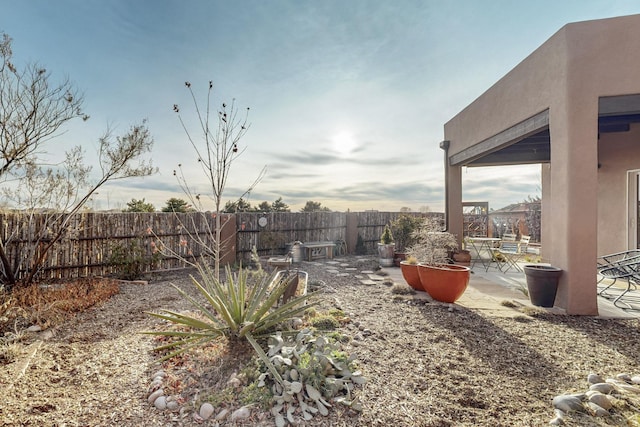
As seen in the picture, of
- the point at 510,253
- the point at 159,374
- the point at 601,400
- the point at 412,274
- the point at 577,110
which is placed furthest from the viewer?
the point at 510,253

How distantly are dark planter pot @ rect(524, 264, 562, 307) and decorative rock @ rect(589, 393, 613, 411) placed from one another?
2.38m

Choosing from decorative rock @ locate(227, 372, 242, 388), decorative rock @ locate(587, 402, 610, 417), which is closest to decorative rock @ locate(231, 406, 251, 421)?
decorative rock @ locate(227, 372, 242, 388)

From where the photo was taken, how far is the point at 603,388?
6.91 ft

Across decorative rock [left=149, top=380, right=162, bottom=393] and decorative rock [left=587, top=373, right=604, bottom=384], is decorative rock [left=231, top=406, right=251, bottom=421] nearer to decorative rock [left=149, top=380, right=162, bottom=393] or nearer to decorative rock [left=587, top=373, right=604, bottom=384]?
decorative rock [left=149, top=380, right=162, bottom=393]

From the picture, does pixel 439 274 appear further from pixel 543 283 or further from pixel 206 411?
pixel 206 411

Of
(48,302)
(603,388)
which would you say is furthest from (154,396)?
(48,302)

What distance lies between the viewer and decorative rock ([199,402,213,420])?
1855 millimetres

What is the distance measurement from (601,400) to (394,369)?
1313mm

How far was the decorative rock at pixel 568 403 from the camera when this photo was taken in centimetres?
193

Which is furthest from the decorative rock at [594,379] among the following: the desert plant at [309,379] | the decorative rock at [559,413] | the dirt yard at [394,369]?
the desert plant at [309,379]

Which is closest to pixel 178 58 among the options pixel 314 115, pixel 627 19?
pixel 314 115

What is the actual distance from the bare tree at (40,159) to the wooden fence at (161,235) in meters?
0.15

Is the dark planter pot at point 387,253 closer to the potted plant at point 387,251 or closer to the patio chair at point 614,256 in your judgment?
the potted plant at point 387,251

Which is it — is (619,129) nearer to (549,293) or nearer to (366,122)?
(549,293)
